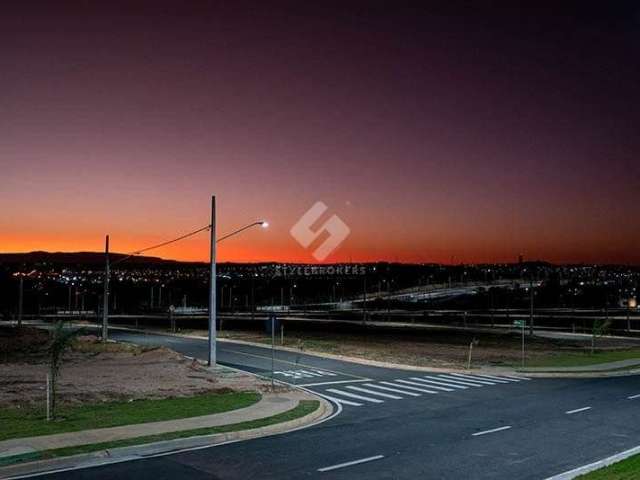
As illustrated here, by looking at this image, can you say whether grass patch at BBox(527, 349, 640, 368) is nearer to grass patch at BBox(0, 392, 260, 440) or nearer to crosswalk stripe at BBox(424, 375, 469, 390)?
crosswalk stripe at BBox(424, 375, 469, 390)

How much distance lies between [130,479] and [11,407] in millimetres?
9356

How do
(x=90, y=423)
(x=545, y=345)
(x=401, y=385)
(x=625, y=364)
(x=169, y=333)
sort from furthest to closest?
1. (x=169, y=333)
2. (x=545, y=345)
3. (x=625, y=364)
4. (x=401, y=385)
5. (x=90, y=423)

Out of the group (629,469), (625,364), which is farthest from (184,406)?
(625,364)

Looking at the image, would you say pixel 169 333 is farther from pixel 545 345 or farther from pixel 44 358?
pixel 545 345

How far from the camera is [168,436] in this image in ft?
52.6

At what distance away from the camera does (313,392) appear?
24703 mm

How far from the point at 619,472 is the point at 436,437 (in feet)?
16.7

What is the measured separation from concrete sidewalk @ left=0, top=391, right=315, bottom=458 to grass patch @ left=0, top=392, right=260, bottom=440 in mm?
441

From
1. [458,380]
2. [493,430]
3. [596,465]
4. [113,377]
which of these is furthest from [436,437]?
[113,377]

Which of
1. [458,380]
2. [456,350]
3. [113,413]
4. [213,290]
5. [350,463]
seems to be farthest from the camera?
[456,350]

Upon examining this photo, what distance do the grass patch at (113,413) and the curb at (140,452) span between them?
8.11 ft

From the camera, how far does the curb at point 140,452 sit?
1326 centimetres

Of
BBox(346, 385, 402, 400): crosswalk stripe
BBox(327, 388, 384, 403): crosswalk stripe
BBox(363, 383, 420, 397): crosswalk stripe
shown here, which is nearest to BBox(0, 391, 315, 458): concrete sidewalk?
→ BBox(327, 388, 384, 403): crosswalk stripe

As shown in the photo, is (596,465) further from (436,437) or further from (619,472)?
(436,437)
